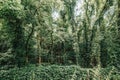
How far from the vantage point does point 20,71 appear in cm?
1236

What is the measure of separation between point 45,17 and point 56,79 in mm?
6510

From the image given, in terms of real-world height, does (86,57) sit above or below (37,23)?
below

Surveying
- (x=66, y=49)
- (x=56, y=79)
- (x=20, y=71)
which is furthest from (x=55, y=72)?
(x=66, y=49)

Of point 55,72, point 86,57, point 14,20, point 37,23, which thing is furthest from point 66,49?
point 55,72

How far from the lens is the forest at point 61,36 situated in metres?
14.4

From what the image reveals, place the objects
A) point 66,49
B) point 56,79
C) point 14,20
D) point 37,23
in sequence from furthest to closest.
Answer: point 66,49 → point 37,23 → point 14,20 → point 56,79

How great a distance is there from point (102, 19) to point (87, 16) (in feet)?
4.57

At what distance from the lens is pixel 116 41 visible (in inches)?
637

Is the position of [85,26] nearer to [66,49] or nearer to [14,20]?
[66,49]

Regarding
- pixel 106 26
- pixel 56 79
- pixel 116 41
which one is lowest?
pixel 56 79

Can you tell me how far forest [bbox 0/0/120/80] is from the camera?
14449 mm

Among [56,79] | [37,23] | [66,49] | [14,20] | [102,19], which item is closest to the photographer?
[56,79]

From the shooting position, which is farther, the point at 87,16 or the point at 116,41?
the point at 87,16

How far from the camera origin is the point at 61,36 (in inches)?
820
